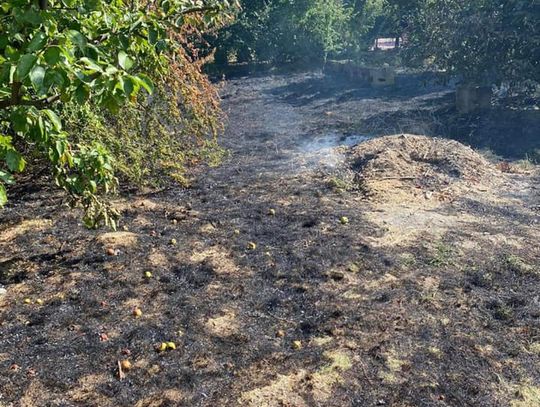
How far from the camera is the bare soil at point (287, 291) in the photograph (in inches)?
158

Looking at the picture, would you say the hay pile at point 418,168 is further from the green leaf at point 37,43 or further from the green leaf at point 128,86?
the green leaf at point 37,43

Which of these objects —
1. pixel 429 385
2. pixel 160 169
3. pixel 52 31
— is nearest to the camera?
pixel 52 31

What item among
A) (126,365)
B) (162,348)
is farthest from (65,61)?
(162,348)

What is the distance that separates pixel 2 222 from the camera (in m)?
6.66

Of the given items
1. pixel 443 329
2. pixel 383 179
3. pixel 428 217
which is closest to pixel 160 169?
pixel 383 179

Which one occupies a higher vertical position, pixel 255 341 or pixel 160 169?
pixel 160 169

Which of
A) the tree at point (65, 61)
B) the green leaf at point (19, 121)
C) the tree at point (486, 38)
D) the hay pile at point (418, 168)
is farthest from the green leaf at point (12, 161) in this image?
the tree at point (486, 38)

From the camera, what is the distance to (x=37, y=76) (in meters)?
1.92

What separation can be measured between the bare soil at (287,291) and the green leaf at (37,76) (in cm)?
271

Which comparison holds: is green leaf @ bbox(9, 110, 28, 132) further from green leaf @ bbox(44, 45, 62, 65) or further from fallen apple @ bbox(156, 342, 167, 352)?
fallen apple @ bbox(156, 342, 167, 352)

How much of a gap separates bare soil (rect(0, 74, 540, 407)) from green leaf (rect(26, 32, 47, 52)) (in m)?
2.78

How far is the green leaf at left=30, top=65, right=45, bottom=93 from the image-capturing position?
191cm

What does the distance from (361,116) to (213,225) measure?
827 centimetres

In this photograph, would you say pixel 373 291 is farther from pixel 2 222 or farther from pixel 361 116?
pixel 361 116
